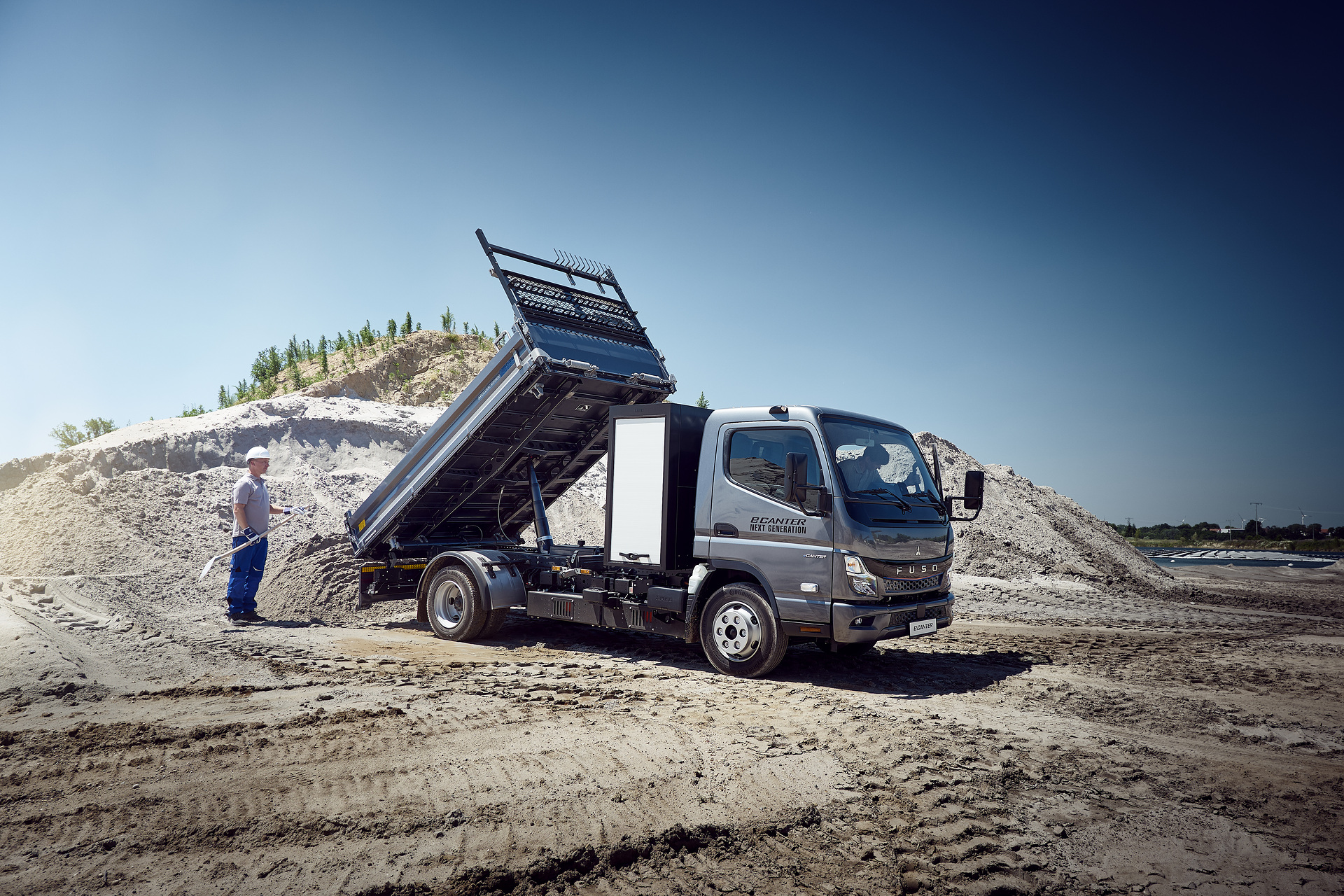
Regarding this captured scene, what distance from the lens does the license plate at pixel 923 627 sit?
22.8ft

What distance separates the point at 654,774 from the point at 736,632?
2.74 meters

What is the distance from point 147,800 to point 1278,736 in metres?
7.45

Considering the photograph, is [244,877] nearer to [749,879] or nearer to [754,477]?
[749,879]

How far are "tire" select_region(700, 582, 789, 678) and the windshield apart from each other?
1378 millimetres

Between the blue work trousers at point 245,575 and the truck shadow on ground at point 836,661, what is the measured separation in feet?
7.69

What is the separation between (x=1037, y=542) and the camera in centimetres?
1941

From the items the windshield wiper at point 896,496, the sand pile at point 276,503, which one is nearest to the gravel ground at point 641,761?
the sand pile at point 276,503

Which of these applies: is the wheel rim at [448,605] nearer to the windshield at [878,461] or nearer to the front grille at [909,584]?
the windshield at [878,461]

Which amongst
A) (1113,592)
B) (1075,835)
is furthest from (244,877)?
(1113,592)

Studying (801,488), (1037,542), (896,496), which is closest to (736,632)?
(801,488)

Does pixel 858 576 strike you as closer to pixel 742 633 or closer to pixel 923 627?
pixel 923 627

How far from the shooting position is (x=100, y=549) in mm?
13422

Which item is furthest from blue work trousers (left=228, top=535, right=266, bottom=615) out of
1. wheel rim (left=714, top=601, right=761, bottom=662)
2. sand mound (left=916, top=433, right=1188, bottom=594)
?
sand mound (left=916, top=433, right=1188, bottom=594)

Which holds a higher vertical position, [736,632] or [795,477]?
[795,477]
